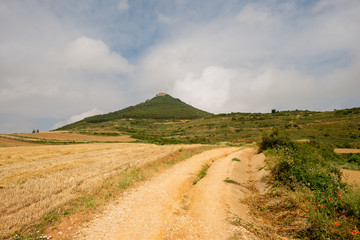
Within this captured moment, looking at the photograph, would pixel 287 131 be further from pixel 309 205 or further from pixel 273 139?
pixel 309 205

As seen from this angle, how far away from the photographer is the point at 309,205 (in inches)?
274

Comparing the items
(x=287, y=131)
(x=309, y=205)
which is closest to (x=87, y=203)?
(x=309, y=205)

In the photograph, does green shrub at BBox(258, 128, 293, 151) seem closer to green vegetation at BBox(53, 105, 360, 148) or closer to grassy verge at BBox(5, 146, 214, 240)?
green vegetation at BBox(53, 105, 360, 148)

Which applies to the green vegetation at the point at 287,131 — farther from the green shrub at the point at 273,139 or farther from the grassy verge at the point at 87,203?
the grassy verge at the point at 87,203

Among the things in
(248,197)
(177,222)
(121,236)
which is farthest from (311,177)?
(121,236)

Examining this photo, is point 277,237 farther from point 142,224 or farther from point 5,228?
point 5,228

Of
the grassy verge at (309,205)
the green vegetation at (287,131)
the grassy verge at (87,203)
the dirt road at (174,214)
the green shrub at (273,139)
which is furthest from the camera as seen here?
the green vegetation at (287,131)

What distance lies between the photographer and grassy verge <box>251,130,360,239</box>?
18.8ft

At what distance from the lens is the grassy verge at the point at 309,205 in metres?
5.73

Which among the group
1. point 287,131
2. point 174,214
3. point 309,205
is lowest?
point 174,214

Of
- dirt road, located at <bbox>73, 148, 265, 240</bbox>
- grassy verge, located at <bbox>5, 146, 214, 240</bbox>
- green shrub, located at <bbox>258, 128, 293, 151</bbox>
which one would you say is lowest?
dirt road, located at <bbox>73, 148, 265, 240</bbox>

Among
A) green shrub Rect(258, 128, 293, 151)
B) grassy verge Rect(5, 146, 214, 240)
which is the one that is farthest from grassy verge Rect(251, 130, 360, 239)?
green shrub Rect(258, 128, 293, 151)

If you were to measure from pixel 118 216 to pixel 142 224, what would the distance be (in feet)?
4.04

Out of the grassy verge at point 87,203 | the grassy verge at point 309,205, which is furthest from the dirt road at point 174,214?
the grassy verge at point 309,205
